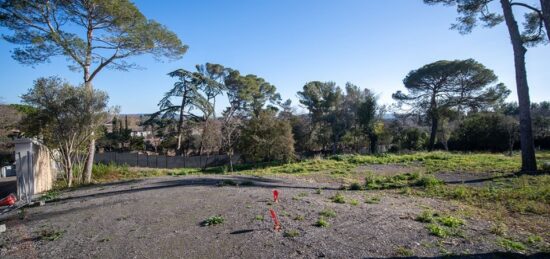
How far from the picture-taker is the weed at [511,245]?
157 inches

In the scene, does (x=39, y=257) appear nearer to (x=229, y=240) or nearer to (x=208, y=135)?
(x=229, y=240)

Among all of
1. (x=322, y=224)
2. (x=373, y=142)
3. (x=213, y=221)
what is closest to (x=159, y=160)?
(x=373, y=142)

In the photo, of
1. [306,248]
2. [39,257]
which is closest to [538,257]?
[306,248]

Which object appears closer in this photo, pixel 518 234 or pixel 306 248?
pixel 306 248

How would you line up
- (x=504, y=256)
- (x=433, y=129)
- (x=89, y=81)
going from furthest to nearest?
1. (x=433, y=129)
2. (x=89, y=81)
3. (x=504, y=256)

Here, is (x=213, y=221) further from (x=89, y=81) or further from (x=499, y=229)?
(x=89, y=81)

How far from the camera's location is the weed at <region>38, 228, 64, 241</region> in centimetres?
466

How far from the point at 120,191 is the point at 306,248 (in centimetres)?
624

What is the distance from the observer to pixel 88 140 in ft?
Answer: 38.0

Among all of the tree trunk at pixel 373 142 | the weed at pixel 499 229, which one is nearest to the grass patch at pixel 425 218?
the weed at pixel 499 229

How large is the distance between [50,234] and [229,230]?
263cm

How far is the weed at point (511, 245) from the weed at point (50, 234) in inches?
232

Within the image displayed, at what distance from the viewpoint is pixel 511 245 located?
4082 mm

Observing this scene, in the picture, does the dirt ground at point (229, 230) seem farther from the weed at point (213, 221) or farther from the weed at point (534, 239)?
the weed at point (534, 239)
